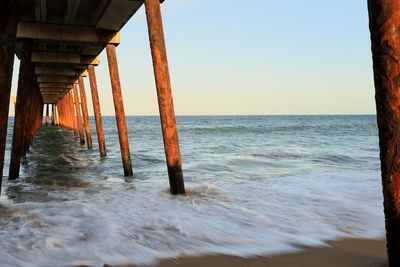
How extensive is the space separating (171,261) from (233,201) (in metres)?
2.23

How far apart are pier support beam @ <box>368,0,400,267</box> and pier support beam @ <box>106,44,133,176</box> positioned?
5997mm

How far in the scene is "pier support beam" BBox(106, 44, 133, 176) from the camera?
7.39 meters

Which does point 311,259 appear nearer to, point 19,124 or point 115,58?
point 19,124

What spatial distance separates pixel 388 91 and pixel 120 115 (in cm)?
632

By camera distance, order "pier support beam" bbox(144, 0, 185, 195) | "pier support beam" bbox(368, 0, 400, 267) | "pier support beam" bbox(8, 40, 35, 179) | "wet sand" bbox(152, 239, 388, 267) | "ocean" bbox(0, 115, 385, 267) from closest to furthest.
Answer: "pier support beam" bbox(368, 0, 400, 267) < "wet sand" bbox(152, 239, 388, 267) < "ocean" bbox(0, 115, 385, 267) < "pier support beam" bbox(144, 0, 185, 195) < "pier support beam" bbox(8, 40, 35, 179)

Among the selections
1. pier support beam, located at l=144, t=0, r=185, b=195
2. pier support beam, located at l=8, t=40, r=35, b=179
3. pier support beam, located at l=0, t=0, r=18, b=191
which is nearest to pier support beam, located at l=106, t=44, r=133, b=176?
pier support beam, located at l=8, t=40, r=35, b=179

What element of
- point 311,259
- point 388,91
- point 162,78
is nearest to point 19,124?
point 162,78

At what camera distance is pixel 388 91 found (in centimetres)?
170

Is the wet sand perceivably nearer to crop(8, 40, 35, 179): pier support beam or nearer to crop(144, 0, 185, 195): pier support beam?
crop(144, 0, 185, 195): pier support beam

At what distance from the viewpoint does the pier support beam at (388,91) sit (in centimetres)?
165

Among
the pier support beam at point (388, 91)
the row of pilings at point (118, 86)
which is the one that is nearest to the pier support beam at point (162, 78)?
the row of pilings at point (118, 86)

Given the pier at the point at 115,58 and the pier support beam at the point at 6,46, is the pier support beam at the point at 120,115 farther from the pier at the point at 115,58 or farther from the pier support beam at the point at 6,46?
the pier support beam at the point at 6,46

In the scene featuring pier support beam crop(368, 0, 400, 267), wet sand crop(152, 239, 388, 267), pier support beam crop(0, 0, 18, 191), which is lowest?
wet sand crop(152, 239, 388, 267)

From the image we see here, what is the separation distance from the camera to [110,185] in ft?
20.4
